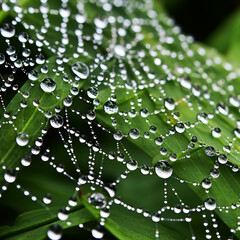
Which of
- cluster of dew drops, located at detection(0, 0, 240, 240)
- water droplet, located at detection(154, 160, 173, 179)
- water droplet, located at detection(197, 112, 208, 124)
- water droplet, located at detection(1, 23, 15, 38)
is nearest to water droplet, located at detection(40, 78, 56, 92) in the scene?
cluster of dew drops, located at detection(0, 0, 240, 240)

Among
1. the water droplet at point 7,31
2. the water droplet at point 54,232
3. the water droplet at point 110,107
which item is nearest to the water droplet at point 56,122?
the water droplet at point 110,107

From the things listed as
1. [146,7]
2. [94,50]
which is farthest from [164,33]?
[94,50]

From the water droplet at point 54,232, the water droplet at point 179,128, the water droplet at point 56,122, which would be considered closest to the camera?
the water droplet at point 54,232

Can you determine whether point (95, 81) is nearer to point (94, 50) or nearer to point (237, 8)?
point (94, 50)

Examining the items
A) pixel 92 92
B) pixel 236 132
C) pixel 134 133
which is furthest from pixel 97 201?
pixel 236 132

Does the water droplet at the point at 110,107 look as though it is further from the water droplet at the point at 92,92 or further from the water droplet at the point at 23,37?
the water droplet at the point at 23,37

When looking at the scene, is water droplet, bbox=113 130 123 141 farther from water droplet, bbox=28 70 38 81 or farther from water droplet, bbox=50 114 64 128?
water droplet, bbox=28 70 38 81

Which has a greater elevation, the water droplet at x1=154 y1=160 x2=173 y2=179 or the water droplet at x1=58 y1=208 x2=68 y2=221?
the water droplet at x1=154 y1=160 x2=173 y2=179
